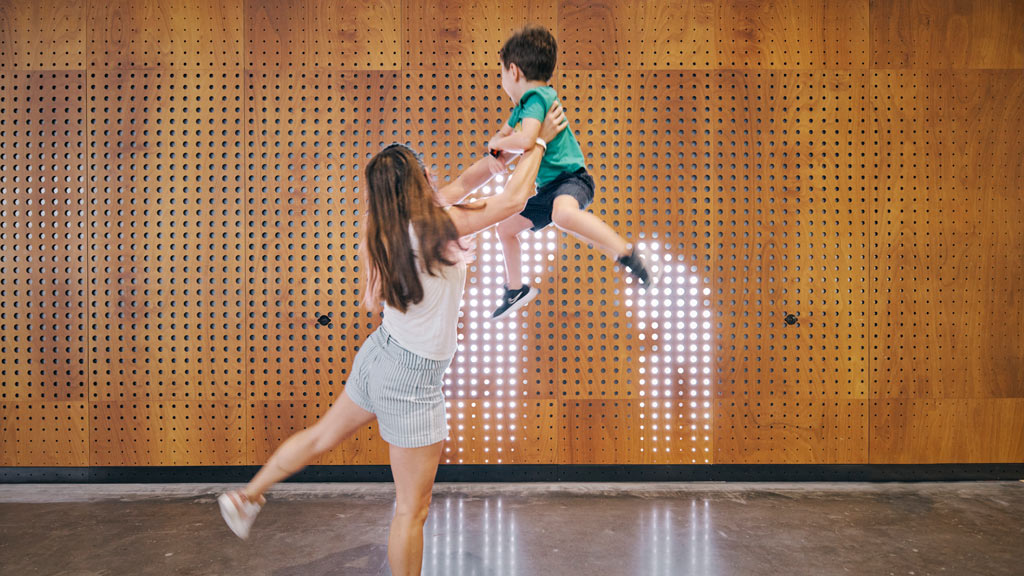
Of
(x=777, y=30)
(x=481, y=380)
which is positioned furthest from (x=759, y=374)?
(x=777, y=30)

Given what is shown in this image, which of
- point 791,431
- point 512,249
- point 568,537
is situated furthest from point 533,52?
point 791,431

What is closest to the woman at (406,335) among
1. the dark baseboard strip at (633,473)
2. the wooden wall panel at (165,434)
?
the dark baseboard strip at (633,473)

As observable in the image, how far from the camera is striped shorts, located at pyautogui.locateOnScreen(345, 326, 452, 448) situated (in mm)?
2049

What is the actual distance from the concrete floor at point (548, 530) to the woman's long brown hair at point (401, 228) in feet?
6.10

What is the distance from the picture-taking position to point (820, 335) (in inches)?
175

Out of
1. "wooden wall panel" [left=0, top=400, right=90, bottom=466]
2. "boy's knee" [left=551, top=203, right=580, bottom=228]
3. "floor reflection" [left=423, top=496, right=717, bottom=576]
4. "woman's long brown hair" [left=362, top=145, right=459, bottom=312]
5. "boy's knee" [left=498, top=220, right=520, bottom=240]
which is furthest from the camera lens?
"wooden wall panel" [left=0, top=400, right=90, bottom=466]

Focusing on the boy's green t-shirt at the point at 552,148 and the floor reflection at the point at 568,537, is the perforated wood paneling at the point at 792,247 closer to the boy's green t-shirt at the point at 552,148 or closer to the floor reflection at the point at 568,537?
the floor reflection at the point at 568,537

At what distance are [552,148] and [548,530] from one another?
2467mm

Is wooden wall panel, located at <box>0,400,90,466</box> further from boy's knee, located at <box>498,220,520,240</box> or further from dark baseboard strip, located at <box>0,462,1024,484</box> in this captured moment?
boy's knee, located at <box>498,220,520,240</box>

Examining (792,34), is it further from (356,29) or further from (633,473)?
(633,473)

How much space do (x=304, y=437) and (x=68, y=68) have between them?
428 centimetres

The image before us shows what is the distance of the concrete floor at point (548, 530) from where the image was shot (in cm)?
307

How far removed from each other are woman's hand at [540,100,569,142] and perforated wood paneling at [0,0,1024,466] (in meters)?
2.07

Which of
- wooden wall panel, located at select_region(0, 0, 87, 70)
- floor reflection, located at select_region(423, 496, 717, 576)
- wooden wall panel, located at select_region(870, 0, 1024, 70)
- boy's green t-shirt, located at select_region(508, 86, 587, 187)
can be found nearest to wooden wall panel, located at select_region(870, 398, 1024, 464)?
floor reflection, located at select_region(423, 496, 717, 576)
